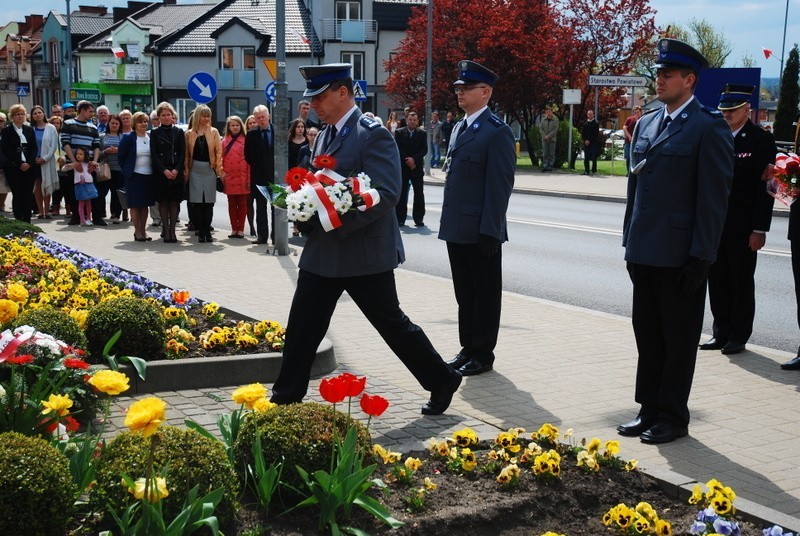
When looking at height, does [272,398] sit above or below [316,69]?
below

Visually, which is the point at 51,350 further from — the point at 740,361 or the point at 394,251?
the point at 740,361

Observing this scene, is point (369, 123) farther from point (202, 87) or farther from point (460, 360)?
point (202, 87)

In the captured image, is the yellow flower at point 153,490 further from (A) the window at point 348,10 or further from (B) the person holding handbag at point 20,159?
(A) the window at point 348,10

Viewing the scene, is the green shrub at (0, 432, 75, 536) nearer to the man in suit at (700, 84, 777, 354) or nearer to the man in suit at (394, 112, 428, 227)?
the man in suit at (700, 84, 777, 354)

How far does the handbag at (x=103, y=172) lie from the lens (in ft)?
59.2

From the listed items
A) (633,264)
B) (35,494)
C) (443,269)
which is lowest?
(443,269)

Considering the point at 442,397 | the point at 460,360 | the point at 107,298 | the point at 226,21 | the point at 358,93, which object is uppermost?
the point at 226,21

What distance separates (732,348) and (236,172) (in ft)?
30.5

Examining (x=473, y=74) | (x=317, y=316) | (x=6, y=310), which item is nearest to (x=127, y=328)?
(x=317, y=316)

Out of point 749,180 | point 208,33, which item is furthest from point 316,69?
point 208,33

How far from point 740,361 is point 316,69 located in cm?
415

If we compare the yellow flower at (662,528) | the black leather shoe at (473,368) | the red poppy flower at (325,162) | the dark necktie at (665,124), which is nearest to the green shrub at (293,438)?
the yellow flower at (662,528)

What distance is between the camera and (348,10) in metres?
71.1

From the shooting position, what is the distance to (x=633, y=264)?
6184 mm
